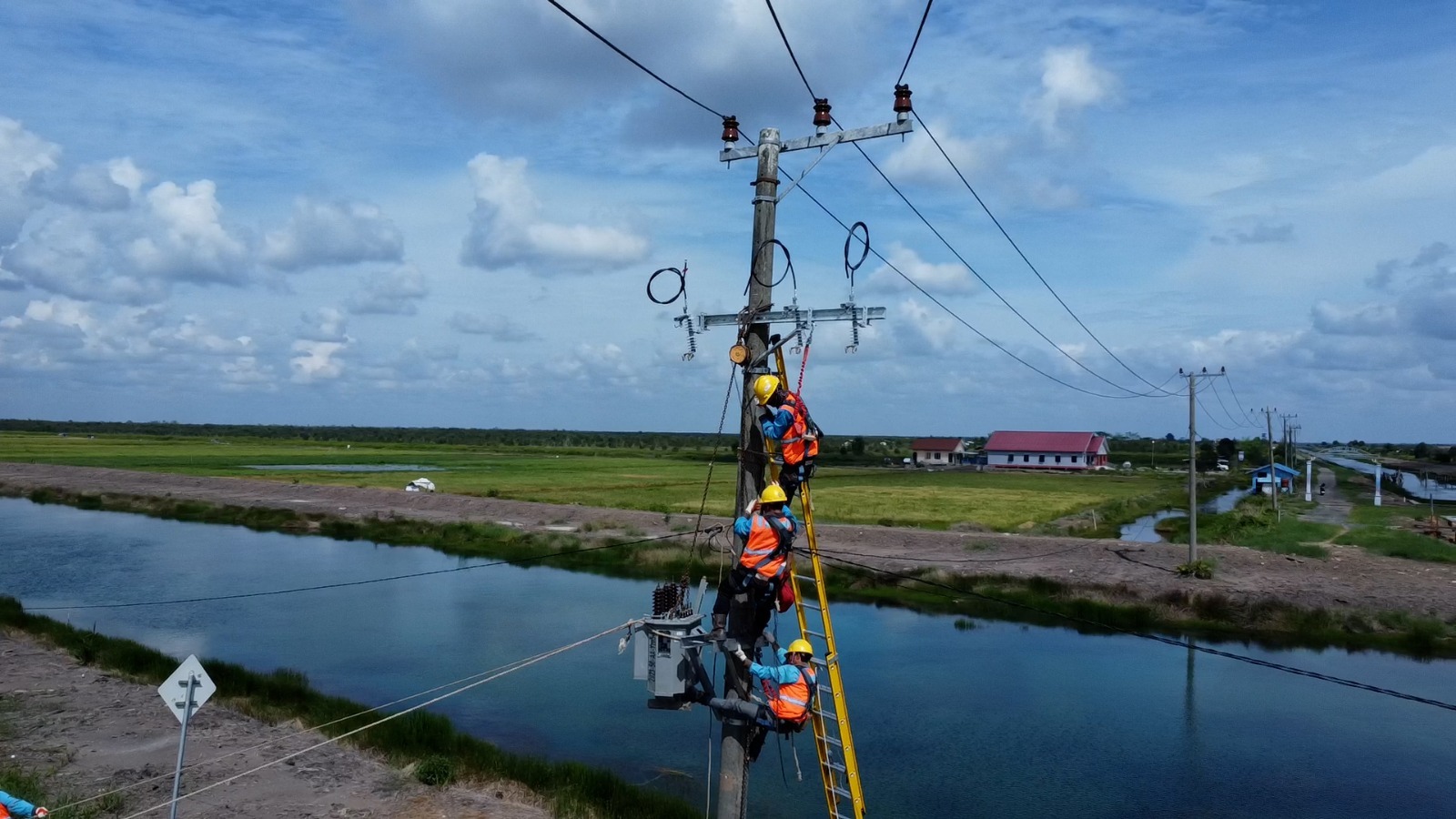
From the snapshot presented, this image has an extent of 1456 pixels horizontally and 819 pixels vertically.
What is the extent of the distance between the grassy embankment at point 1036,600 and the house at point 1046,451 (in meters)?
84.5

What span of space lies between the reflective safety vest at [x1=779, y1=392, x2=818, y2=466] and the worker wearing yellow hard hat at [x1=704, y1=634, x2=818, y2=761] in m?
2.03

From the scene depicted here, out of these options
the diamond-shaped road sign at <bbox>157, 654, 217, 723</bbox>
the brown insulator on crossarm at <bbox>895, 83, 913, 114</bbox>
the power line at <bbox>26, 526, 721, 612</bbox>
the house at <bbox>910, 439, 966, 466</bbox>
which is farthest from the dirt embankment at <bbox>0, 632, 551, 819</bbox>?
the house at <bbox>910, 439, 966, 466</bbox>

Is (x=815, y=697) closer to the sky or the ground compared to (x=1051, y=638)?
closer to the sky

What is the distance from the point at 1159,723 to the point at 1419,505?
60099 mm

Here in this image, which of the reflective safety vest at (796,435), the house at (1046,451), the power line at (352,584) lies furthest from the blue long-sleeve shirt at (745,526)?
the house at (1046,451)

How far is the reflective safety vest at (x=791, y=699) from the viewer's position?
34.9 feet

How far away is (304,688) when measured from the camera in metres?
23.6

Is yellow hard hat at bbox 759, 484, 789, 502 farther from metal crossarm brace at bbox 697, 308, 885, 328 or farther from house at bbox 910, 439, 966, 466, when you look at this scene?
house at bbox 910, 439, 966, 466

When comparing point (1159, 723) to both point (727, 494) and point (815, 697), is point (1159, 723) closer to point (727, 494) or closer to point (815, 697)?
point (815, 697)

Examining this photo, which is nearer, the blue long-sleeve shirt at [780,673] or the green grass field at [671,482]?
the blue long-sleeve shirt at [780,673]

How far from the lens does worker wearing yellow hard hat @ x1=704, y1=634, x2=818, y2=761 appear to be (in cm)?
1033

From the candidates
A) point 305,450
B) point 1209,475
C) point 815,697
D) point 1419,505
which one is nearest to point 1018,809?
point 815,697

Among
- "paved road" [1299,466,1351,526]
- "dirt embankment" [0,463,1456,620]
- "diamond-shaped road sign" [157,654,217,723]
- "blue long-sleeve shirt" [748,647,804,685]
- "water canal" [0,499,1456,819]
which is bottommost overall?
"water canal" [0,499,1456,819]

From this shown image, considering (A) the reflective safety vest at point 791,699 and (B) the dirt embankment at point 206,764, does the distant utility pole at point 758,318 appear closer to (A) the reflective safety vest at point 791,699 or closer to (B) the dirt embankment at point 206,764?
(A) the reflective safety vest at point 791,699
